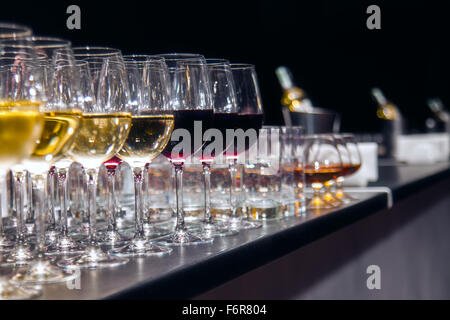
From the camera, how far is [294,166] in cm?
151

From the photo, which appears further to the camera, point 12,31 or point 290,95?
point 290,95

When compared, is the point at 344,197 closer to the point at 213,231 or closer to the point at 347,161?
the point at 347,161

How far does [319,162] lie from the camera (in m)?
1.68

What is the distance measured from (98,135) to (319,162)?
0.90m

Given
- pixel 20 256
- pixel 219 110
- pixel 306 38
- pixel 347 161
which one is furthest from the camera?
pixel 306 38

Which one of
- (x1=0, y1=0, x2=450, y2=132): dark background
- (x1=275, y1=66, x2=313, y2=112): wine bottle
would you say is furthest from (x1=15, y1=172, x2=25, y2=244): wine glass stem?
(x1=275, y1=66, x2=313, y2=112): wine bottle

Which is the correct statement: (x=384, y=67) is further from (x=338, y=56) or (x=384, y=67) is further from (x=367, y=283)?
(x=367, y=283)

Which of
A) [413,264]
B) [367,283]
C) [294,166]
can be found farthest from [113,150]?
[413,264]

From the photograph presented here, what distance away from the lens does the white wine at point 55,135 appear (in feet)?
2.70

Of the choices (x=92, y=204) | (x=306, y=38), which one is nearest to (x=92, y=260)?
(x=92, y=204)

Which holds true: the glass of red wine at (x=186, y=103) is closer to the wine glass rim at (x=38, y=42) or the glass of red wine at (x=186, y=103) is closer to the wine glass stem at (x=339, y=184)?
the wine glass rim at (x=38, y=42)

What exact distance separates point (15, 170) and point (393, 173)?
2.06m

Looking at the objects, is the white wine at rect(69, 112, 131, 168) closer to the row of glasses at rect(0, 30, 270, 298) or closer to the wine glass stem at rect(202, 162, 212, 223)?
the row of glasses at rect(0, 30, 270, 298)

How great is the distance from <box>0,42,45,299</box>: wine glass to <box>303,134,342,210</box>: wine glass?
1.02m
